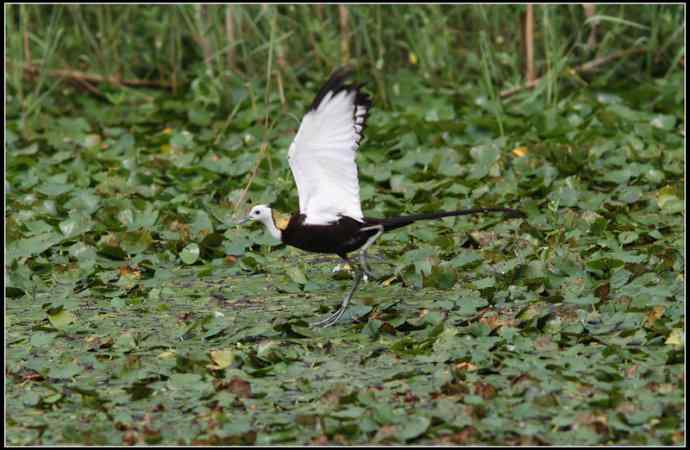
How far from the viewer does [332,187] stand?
616 centimetres

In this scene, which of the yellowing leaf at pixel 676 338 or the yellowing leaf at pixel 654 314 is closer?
the yellowing leaf at pixel 676 338

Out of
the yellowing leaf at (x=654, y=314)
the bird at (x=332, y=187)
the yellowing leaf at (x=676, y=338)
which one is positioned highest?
the bird at (x=332, y=187)

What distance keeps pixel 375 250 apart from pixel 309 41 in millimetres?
3349

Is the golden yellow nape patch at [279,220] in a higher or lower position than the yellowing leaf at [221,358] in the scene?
higher

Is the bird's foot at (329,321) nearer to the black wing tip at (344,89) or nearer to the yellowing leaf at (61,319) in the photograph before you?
the black wing tip at (344,89)

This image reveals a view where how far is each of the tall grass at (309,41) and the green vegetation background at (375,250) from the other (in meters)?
0.03

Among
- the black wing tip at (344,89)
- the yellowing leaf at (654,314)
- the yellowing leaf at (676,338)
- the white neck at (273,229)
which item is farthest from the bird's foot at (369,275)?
the yellowing leaf at (676,338)

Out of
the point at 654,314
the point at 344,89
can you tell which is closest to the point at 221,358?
the point at 344,89

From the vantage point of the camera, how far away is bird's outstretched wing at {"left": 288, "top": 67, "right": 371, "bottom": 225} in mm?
5828

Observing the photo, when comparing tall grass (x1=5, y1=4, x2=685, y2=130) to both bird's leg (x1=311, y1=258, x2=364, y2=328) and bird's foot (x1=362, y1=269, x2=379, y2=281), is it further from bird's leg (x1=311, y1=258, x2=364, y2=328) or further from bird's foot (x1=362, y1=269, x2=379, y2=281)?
bird's leg (x1=311, y1=258, x2=364, y2=328)

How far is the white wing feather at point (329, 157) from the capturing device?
5.86 m

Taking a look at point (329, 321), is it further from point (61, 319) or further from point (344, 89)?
point (61, 319)

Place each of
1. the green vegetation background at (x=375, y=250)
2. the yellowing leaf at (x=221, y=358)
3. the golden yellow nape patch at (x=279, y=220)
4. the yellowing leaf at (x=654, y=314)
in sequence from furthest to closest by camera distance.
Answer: the golden yellow nape patch at (x=279, y=220)
the yellowing leaf at (x=654, y=314)
the yellowing leaf at (x=221, y=358)
the green vegetation background at (x=375, y=250)

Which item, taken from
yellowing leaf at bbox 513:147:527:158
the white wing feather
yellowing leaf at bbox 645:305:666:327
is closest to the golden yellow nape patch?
the white wing feather
